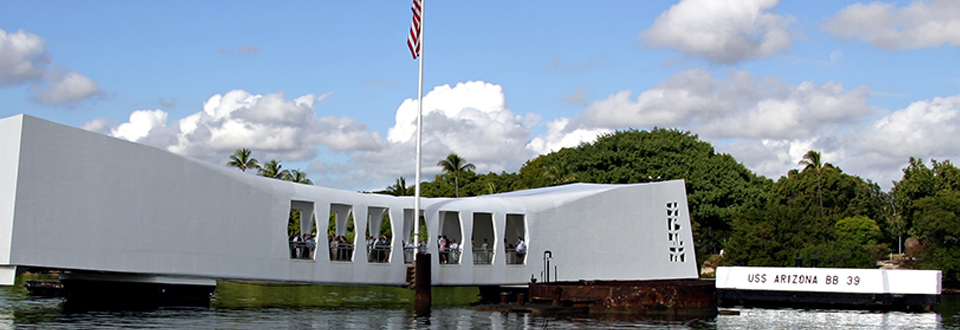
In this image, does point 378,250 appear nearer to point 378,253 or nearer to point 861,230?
point 378,253

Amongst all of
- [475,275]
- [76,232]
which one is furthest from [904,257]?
[76,232]

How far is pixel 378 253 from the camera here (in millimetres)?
29094

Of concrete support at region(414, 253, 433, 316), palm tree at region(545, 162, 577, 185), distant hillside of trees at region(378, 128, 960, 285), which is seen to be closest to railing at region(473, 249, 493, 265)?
concrete support at region(414, 253, 433, 316)

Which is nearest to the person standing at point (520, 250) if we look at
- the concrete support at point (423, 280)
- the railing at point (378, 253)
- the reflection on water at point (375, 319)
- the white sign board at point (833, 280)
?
the reflection on water at point (375, 319)

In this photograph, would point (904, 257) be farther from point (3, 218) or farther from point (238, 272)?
point (3, 218)

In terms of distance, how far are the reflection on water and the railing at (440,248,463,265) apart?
56.2 inches

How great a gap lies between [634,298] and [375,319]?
7.41 m

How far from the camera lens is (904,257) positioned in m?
48.3

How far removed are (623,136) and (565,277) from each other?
32.7 meters

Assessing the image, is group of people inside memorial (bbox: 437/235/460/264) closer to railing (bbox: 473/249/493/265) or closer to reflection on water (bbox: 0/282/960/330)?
railing (bbox: 473/249/493/265)

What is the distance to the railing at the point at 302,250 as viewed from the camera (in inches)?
1069

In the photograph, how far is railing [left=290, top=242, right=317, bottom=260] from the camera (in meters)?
27.2

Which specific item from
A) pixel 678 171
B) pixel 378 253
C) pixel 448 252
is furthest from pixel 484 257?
pixel 678 171

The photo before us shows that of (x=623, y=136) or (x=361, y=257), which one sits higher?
(x=623, y=136)
